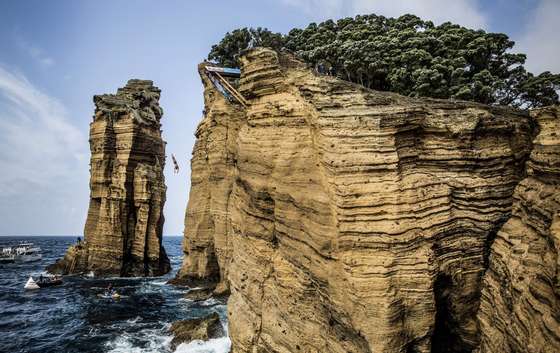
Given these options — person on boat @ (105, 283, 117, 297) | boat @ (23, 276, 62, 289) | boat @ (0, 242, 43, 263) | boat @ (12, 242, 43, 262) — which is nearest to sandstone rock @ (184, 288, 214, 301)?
person on boat @ (105, 283, 117, 297)

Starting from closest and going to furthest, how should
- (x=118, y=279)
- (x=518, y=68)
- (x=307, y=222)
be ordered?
(x=307, y=222) → (x=518, y=68) → (x=118, y=279)

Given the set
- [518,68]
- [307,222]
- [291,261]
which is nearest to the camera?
[307,222]

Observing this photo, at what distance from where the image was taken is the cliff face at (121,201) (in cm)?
3969

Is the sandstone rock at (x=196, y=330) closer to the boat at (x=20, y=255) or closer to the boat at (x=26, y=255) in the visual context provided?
the boat at (x=20, y=255)

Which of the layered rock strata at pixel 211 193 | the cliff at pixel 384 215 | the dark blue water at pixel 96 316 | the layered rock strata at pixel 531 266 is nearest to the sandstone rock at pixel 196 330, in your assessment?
the dark blue water at pixel 96 316

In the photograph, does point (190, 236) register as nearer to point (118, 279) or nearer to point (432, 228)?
point (118, 279)

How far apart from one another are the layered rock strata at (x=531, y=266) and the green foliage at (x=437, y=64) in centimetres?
900

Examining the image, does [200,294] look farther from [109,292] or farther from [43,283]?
[43,283]

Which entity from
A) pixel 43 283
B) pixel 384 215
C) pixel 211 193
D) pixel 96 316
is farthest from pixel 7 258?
pixel 384 215

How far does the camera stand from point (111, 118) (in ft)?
136

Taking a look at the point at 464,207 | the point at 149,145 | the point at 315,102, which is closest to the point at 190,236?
the point at 149,145

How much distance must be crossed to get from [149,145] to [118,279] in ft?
53.6

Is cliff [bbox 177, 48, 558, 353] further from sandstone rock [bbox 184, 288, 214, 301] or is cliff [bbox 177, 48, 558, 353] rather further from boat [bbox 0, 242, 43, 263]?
boat [bbox 0, 242, 43, 263]

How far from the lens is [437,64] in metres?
18.7
